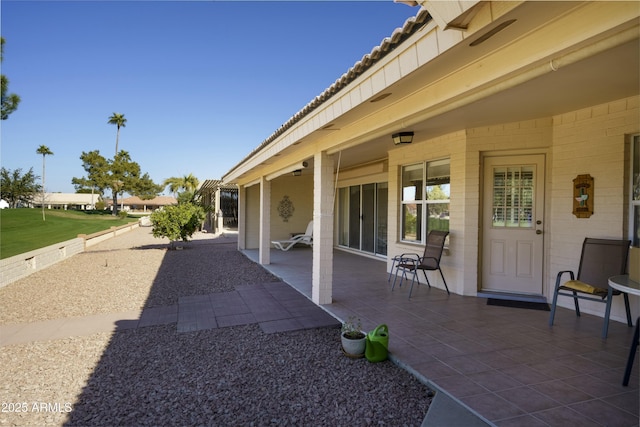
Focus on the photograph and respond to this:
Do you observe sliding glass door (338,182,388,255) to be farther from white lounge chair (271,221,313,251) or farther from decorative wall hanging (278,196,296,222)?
decorative wall hanging (278,196,296,222)

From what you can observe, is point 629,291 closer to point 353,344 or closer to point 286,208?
point 353,344

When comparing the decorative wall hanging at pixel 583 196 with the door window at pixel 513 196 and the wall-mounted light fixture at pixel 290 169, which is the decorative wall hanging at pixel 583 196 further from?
the wall-mounted light fixture at pixel 290 169

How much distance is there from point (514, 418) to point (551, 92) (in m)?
3.19

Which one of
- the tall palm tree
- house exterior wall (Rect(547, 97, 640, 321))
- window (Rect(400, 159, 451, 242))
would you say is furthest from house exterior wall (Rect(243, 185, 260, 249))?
the tall palm tree

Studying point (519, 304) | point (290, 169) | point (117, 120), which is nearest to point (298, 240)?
point (290, 169)

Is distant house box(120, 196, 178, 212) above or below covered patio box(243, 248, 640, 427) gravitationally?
above

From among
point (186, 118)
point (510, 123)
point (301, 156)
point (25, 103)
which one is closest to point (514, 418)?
point (510, 123)

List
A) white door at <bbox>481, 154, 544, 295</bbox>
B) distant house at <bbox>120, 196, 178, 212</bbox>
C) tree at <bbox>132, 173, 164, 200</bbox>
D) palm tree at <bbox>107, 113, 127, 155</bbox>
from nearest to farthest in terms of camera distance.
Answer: white door at <bbox>481, 154, 544, 295</bbox>, tree at <bbox>132, 173, 164, 200</bbox>, palm tree at <bbox>107, 113, 127, 155</bbox>, distant house at <bbox>120, 196, 178, 212</bbox>

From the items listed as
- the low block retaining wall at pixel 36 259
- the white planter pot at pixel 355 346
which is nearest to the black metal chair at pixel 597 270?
the white planter pot at pixel 355 346

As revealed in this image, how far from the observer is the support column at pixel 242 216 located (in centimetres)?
1227

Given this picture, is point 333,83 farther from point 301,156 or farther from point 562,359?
point 562,359

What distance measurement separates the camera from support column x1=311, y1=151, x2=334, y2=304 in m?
5.25

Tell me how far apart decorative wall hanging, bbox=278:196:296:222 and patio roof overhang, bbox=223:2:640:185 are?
24.7 feet

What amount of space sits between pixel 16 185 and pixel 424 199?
42.3m
